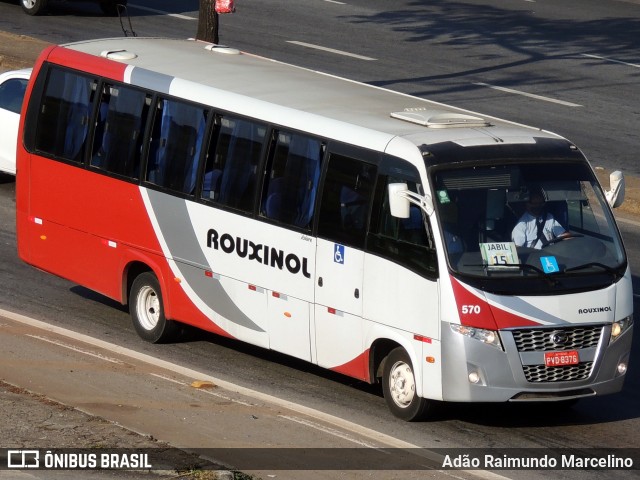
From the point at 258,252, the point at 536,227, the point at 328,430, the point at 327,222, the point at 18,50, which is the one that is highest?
the point at 536,227

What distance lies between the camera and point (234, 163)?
1261 centimetres

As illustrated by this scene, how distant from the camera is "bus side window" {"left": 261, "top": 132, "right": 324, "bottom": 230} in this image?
1184 centimetres

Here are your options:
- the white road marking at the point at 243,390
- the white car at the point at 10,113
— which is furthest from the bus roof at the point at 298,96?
the white car at the point at 10,113

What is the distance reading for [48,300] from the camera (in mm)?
14773

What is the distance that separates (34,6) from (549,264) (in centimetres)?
2291

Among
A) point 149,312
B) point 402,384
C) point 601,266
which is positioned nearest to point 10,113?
point 149,312

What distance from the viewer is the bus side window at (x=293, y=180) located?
11.8m

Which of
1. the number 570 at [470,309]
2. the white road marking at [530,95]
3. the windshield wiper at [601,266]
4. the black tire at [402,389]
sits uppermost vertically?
the windshield wiper at [601,266]

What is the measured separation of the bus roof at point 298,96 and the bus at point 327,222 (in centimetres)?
3

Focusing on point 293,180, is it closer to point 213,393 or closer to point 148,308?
point 213,393

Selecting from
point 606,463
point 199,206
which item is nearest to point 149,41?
point 199,206

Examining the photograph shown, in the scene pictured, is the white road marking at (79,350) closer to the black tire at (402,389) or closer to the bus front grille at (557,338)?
the black tire at (402,389)

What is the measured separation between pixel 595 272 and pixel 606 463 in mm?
1581

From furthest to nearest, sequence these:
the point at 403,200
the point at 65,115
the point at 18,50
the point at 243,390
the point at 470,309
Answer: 1. the point at 18,50
2. the point at 65,115
3. the point at 243,390
4. the point at 403,200
5. the point at 470,309
